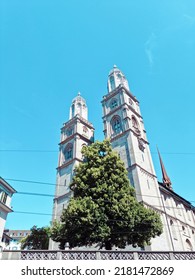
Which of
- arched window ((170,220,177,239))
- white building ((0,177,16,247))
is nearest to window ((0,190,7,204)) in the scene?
white building ((0,177,16,247))

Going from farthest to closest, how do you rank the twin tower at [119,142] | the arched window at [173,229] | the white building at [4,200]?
the arched window at [173,229] < the twin tower at [119,142] < the white building at [4,200]

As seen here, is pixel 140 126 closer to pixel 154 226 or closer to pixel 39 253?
pixel 154 226

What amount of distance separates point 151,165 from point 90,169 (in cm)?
1803

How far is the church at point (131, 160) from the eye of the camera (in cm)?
2955

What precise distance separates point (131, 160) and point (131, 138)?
12.9ft

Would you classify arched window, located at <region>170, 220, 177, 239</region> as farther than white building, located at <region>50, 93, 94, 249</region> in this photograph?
No

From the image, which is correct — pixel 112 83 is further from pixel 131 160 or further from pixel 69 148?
pixel 131 160

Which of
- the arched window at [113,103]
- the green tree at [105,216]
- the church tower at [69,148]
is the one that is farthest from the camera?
the arched window at [113,103]

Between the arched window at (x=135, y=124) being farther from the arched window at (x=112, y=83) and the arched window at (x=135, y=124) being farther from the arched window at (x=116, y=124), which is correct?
the arched window at (x=112, y=83)

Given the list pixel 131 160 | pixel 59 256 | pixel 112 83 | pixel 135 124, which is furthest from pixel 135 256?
pixel 112 83

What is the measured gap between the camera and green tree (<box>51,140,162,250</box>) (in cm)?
1593

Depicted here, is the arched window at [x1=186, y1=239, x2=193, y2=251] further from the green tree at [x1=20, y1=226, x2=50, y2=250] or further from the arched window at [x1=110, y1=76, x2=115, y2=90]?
the arched window at [x1=110, y1=76, x2=115, y2=90]

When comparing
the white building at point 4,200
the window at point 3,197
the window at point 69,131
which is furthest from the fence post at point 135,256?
the window at point 69,131
